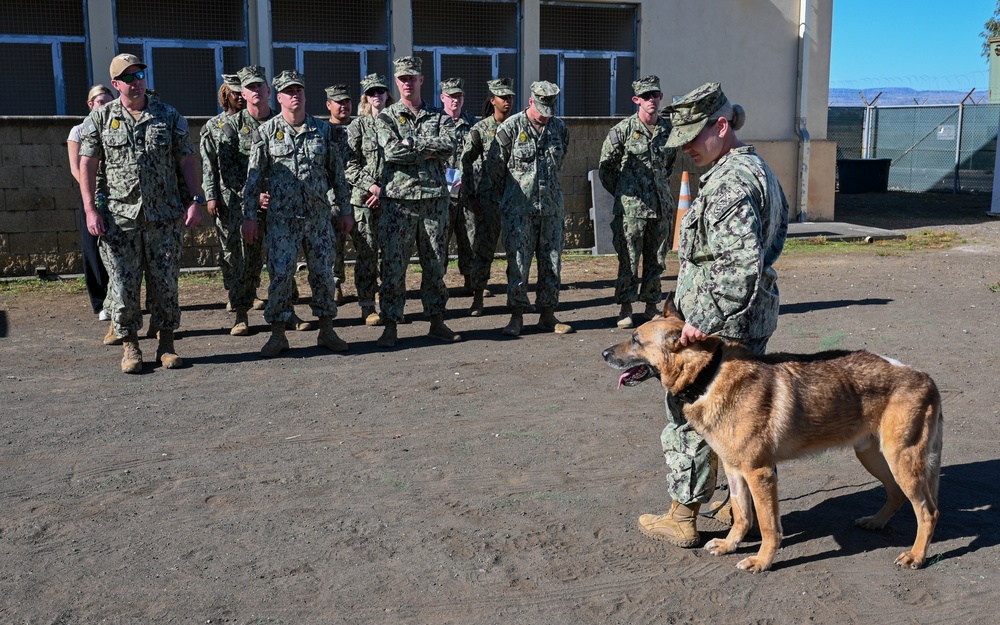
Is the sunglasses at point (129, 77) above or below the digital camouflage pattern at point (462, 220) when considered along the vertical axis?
above

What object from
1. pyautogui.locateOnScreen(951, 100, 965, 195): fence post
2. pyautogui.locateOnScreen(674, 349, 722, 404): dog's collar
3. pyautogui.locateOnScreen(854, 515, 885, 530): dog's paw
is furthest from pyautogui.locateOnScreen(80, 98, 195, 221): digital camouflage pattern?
pyautogui.locateOnScreen(951, 100, 965, 195): fence post

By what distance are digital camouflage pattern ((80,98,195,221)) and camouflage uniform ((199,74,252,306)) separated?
58.4 inches

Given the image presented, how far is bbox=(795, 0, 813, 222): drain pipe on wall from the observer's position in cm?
1689

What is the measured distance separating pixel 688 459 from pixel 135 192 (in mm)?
4805

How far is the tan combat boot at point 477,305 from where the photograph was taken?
9795 mm

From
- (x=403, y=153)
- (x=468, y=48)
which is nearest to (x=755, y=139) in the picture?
(x=468, y=48)

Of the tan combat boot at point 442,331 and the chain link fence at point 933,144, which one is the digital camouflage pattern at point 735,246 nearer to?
the tan combat boot at point 442,331

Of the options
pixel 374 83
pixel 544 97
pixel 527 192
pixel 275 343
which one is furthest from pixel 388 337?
pixel 544 97

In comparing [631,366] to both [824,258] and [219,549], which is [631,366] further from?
[824,258]

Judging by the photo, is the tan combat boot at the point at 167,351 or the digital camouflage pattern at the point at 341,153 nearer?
the tan combat boot at the point at 167,351

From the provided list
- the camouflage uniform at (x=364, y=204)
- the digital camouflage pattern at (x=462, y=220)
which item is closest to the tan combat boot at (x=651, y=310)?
the digital camouflage pattern at (x=462, y=220)

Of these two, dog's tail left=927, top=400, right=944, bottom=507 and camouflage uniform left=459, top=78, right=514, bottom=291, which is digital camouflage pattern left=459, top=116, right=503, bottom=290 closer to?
camouflage uniform left=459, top=78, right=514, bottom=291

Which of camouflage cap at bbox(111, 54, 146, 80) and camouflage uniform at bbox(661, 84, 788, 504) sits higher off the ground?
camouflage cap at bbox(111, 54, 146, 80)

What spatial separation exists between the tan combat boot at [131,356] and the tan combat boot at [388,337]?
196 cm
